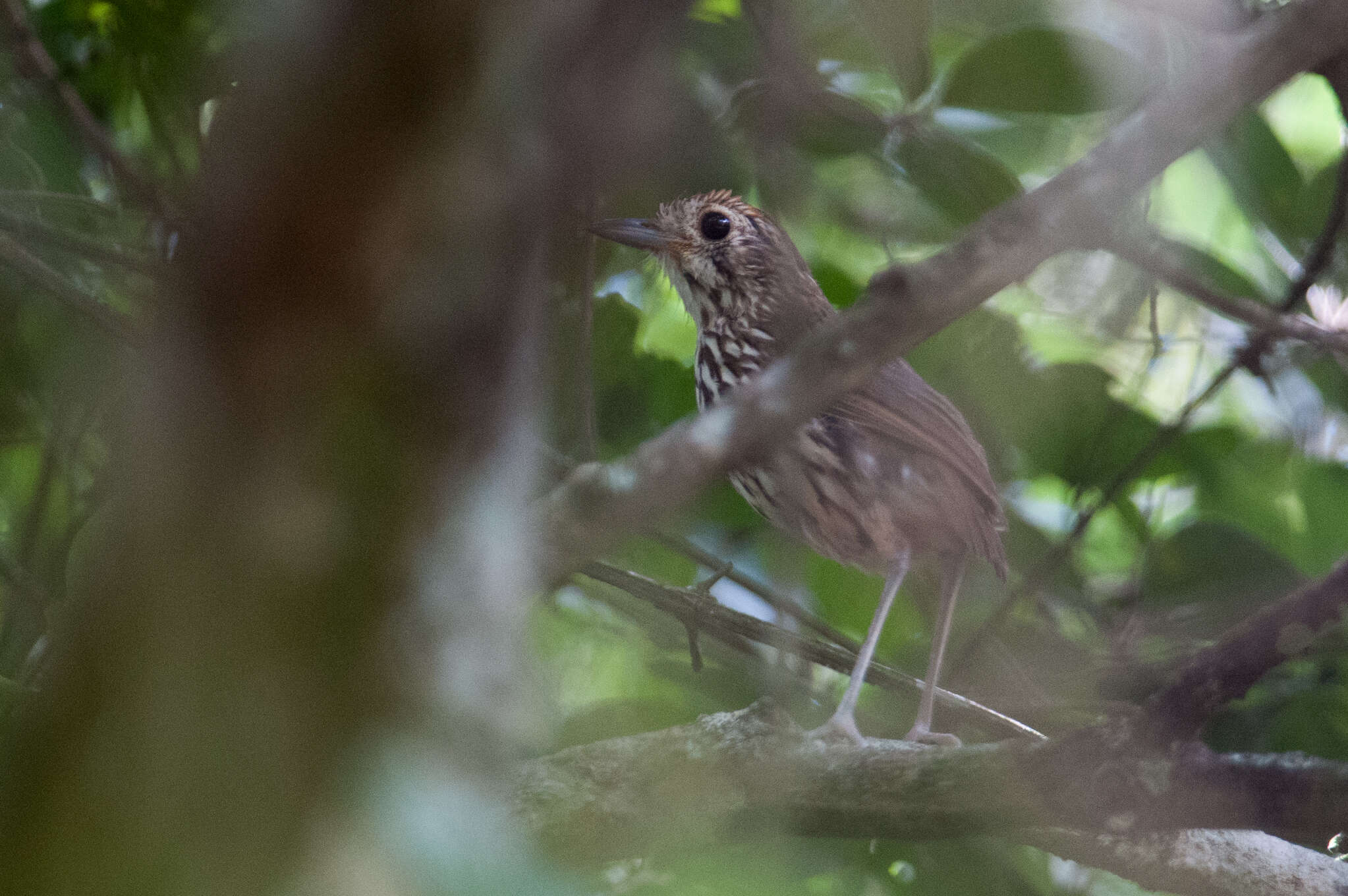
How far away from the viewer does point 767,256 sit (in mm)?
3279

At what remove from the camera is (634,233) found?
10.3 ft

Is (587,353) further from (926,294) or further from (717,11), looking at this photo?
(717,11)

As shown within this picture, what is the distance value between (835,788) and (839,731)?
0.21 m

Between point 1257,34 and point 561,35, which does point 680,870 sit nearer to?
point 561,35

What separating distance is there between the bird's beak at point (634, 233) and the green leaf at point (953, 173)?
68 cm

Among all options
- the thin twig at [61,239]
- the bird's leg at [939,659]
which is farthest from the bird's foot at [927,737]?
the thin twig at [61,239]

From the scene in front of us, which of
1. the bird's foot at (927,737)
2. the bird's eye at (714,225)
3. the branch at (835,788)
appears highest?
the bird's eye at (714,225)

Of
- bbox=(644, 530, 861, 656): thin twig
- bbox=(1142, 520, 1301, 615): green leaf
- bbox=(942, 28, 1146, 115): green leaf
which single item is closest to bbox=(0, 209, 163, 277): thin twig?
bbox=(644, 530, 861, 656): thin twig

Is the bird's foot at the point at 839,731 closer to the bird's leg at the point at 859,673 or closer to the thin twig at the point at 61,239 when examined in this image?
the bird's leg at the point at 859,673

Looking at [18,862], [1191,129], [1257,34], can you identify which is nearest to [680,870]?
[18,862]

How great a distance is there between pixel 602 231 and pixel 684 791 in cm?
150

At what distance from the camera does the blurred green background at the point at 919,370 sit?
286 centimetres

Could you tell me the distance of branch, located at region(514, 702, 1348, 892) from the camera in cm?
162

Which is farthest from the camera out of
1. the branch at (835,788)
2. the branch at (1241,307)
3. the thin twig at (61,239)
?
the thin twig at (61,239)
